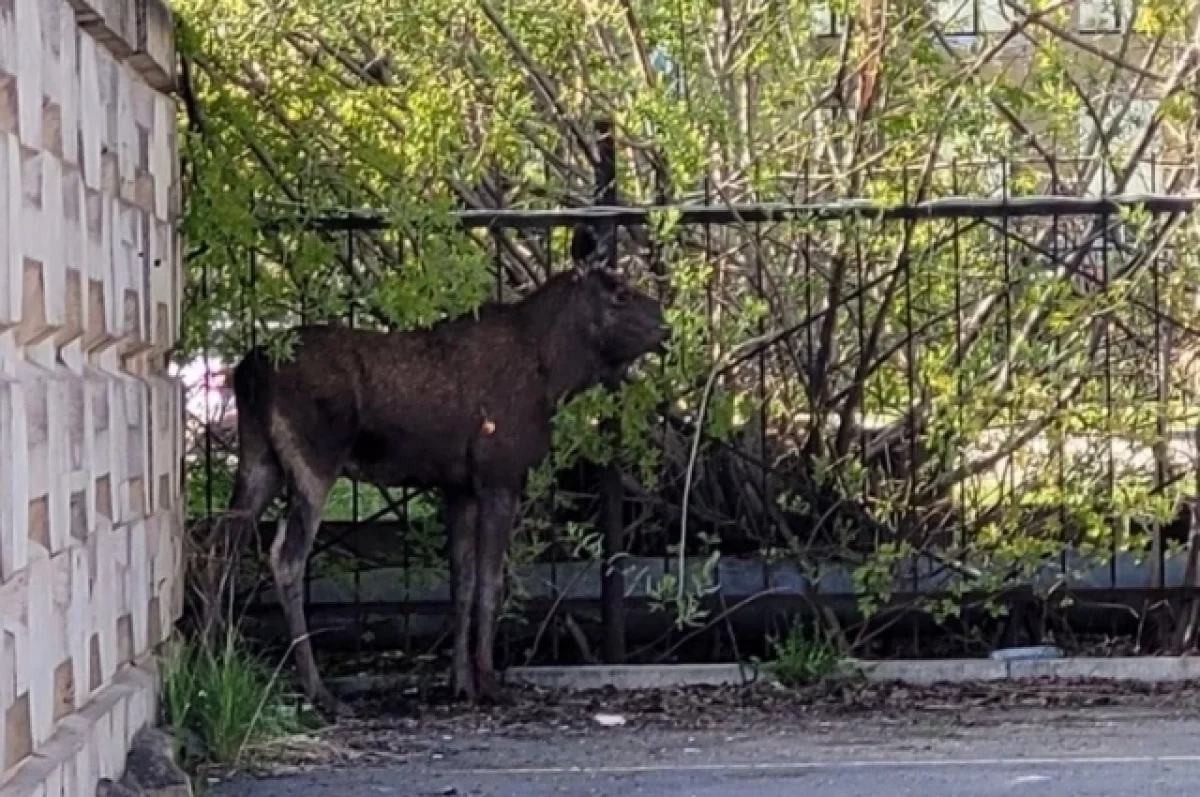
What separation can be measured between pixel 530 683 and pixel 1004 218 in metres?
2.87

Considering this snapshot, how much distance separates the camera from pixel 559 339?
27.9 ft

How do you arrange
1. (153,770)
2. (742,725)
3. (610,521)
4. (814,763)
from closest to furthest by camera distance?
(153,770)
(814,763)
(742,725)
(610,521)

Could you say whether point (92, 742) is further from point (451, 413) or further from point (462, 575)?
point (462, 575)

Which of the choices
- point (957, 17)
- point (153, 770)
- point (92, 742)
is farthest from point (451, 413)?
point (92, 742)

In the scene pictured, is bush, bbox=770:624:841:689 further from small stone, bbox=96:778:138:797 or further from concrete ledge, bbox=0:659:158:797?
small stone, bbox=96:778:138:797

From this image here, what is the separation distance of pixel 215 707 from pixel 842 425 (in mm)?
3511

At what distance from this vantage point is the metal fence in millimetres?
8906

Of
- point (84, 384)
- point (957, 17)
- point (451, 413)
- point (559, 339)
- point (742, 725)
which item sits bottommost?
point (742, 725)

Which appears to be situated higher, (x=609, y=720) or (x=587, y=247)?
(x=587, y=247)

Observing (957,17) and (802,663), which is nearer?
(802,663)

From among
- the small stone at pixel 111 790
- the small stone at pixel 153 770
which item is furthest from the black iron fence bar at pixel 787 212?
the small stone at pixel 111 790

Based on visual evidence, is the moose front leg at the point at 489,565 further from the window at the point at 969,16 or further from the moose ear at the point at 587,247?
the window at the point at 969,16

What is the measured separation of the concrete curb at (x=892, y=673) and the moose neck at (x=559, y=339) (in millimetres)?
1236

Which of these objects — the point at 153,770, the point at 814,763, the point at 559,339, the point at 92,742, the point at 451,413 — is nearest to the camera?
the point at 92,742
